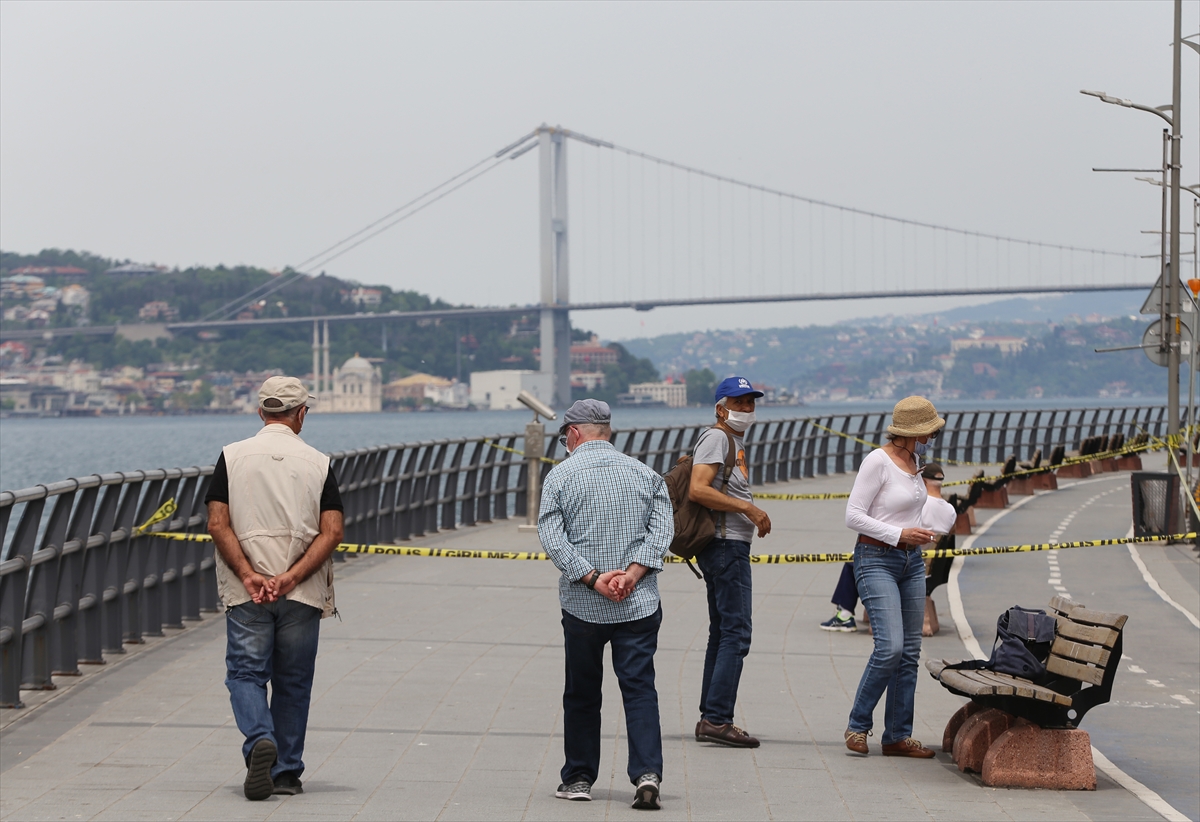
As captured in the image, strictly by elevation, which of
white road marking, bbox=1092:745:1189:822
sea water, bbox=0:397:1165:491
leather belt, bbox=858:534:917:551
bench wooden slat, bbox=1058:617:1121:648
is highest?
leather belt, bbox=858:534:917:551

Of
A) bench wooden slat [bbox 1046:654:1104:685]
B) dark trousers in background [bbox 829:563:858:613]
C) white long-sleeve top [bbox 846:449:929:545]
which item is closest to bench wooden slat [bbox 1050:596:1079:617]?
bench wooden slat [bbox 1046:654:1104:685]

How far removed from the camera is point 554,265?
4299 inches

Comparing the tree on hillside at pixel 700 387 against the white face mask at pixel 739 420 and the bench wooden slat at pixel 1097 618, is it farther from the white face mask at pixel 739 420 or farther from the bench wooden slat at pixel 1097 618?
the bench wooden slat at pixel 1097 618

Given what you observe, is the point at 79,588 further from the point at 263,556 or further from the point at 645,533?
the point at 645,533

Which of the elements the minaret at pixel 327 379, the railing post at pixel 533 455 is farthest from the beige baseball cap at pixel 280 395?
the minaret at pixel 327 379

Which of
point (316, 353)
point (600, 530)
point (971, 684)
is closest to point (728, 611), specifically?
point (971, 684)

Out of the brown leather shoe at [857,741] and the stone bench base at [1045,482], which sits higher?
the brown leather shoe at [857,741]

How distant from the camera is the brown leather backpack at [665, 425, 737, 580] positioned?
7664 millimetres

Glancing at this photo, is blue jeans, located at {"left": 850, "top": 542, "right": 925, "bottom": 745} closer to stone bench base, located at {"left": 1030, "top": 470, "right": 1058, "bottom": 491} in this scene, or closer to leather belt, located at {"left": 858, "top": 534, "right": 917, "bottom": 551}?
leather belt, located at {"left": 858, "top": 534, "right": 917, "bottom": 551}

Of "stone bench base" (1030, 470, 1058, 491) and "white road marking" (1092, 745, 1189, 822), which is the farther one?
"stone bench base" (1030, 470, 1058, 491)

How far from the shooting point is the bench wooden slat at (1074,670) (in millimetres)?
7145

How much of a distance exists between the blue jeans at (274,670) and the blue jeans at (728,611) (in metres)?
1.85

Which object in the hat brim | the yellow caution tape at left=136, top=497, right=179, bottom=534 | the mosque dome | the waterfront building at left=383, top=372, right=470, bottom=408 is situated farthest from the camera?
the waterfront building at left=383, top=372, right=470, bottom=408

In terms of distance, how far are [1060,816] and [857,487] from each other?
1589 mm
